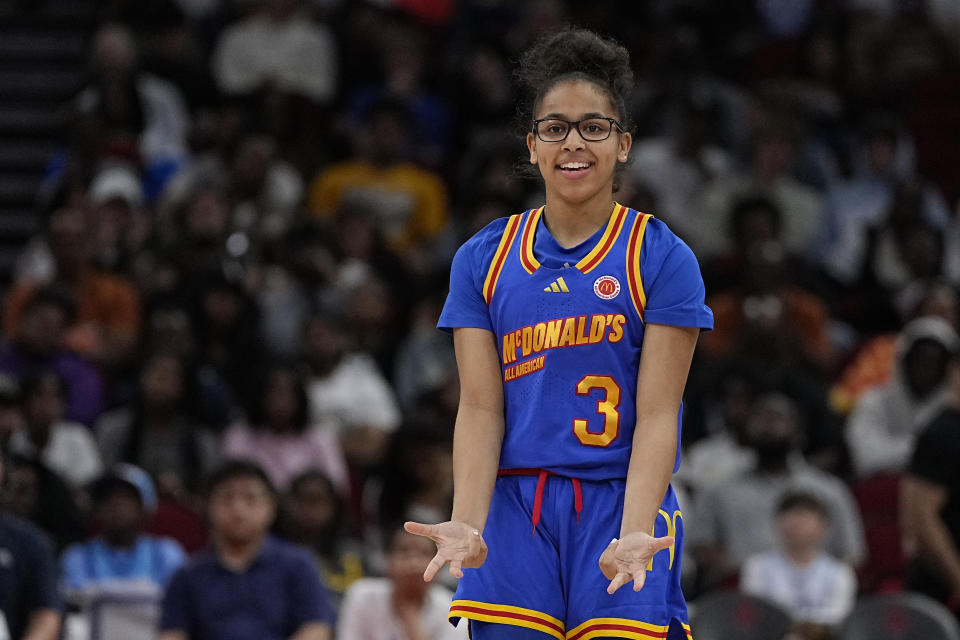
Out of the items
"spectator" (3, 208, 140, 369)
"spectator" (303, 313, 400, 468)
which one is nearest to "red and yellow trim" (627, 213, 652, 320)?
"spectator" (303, 313, 400, 468)

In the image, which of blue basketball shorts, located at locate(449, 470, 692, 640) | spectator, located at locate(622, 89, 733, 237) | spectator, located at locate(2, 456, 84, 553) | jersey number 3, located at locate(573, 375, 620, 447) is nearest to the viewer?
blue basketball shorts, located at locate(449, 470, 692, 640)

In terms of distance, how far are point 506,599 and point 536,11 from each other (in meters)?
9.65

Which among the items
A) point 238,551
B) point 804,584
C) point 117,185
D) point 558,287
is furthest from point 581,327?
point 117,185

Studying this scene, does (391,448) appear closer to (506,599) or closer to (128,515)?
(128,515)

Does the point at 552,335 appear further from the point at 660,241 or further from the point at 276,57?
the point at 276,57

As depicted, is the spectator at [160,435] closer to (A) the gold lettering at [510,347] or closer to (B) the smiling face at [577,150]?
(A) the gold lettering at [510,347]

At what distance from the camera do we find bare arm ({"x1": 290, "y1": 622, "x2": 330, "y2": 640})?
21.7 feet

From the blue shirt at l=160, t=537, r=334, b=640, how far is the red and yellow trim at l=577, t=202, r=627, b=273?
11.4 ft

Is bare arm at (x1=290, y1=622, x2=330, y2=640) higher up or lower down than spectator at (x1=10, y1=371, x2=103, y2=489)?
lower down

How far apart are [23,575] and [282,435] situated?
2541mm

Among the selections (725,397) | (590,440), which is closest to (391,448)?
(725,397)

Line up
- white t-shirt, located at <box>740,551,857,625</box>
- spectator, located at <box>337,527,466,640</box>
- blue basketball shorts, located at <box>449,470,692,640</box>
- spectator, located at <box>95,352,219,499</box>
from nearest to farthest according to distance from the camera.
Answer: blue basketball shorts, located at <box>449,470,692,640</box> < spectator, located at <box>337,527,466,640</box> < white t-shirt, located at <box>740,551,857,625</box> < spectator, located at <box>95,352,219,499</box>

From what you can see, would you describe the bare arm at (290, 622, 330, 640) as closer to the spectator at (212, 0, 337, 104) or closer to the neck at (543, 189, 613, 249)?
the neck at (543, 189, 613, 249)

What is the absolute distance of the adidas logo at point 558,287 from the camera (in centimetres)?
355
